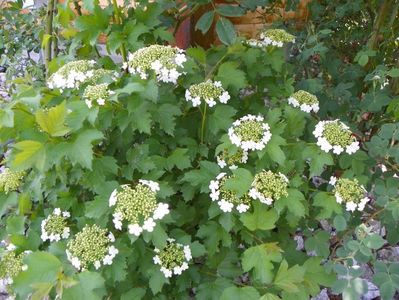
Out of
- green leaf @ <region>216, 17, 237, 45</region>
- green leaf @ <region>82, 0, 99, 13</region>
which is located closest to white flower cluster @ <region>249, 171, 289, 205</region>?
green leaf @ <region>216, 17, 237, 45</region>

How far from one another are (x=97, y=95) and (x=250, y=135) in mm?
370

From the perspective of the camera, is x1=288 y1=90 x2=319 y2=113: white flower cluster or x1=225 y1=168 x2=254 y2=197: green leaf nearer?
x1=225 y1=168 x2=254 y2=197: green leaf

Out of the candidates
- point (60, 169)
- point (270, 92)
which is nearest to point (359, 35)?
point (270, 92)

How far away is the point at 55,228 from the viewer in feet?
3.95

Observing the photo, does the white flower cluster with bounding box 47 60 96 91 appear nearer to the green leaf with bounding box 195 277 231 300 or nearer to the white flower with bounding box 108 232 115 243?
the white flower with bounding box 108 232 115 243

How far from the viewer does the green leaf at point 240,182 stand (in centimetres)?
109

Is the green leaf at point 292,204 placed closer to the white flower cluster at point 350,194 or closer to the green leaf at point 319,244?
the white flower cluster at point 350,194

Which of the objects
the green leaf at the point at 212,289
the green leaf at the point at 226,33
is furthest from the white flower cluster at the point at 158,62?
the green leaf at the point at 212,289

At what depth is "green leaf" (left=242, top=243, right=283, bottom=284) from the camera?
43.7 inches

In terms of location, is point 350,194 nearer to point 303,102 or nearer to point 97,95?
point 303,102

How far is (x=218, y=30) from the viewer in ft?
5.01

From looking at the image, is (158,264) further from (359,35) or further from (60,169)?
(359,35)

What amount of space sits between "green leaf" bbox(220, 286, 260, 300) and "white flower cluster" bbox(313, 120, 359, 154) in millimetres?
385

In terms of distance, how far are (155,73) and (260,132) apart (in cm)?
30
